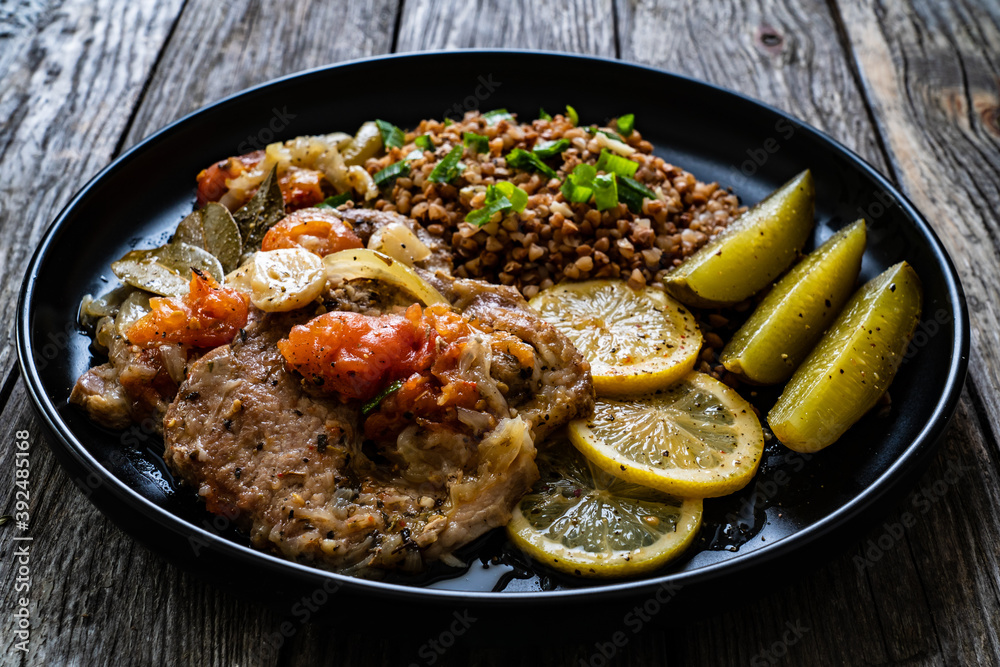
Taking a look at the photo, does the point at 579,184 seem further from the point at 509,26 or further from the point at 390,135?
the point at 509,26

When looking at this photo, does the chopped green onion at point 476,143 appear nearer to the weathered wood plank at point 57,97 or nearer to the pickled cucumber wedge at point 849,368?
the pickled cucumber wedge at point 849,368


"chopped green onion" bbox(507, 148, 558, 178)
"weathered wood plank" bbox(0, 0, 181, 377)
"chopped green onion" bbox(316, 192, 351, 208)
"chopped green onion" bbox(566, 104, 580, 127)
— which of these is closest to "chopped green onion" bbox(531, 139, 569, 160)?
"chopped green onion" bbox(507, 148, 558, 178)

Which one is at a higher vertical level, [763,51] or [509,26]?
[763,51]

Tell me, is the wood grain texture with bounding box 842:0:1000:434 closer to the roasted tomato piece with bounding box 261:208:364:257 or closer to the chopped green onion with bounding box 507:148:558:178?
the chopped green onion with bounding box 507:148:558:178

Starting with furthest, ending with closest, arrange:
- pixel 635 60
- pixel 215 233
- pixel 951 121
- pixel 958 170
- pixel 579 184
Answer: pixel 635 60, pixel 951 121, pixel 958 170, pixel 579 184, pixel 215 233

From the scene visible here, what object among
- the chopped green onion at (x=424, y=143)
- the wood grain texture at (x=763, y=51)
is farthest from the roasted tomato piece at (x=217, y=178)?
the wood grain texture at (x=763, y=51)

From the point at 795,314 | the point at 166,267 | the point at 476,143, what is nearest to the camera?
the point at 795,314

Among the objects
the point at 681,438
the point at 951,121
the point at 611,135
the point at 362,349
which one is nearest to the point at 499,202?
the point at 611,135
